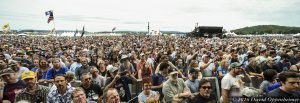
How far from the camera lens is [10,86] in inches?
218

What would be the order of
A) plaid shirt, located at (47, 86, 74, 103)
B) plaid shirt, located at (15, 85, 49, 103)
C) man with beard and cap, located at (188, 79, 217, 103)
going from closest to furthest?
1. man with beard and cap, located at (188, 79, 217, 103)
2. plaid shirt, located at (47, 86, 74, 103)
3. plaid shirt, located at (15, 85, 49, 103)

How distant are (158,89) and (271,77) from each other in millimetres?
2385

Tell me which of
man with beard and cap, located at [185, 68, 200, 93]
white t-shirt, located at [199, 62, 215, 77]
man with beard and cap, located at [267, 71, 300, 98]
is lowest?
white t-shirt, located at [199, 62, 215, 77]

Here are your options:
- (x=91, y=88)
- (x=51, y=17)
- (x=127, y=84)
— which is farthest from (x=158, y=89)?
(x=51, y=17)

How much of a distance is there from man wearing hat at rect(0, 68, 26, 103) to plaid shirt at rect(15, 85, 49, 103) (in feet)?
1.61

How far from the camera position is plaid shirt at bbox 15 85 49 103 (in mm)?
4965

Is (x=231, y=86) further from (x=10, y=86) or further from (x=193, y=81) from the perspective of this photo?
(x=10, y=86)

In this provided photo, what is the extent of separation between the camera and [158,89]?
647cm

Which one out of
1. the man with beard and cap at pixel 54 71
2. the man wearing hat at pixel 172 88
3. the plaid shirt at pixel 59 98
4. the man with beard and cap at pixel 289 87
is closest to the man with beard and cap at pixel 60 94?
the plaid shirt at pixel 59 98

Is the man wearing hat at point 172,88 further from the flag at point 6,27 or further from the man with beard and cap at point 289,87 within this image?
the flag at point 6,27

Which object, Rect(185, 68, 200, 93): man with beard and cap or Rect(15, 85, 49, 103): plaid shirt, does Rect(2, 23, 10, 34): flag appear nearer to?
Rect(15, 85, 49, 103): plaid shirt

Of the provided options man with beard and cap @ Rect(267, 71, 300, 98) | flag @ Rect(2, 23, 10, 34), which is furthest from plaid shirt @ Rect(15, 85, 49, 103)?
flag @ Rect(2, 23, 10, 34)

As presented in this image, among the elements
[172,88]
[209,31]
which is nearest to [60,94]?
[172,88]

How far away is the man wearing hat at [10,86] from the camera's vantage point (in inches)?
215
